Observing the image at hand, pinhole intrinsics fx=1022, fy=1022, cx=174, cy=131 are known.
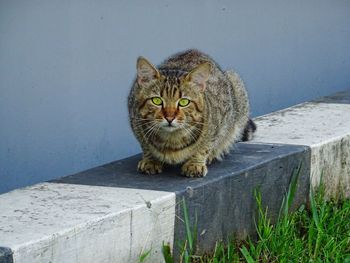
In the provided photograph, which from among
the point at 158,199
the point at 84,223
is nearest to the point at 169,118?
the point at 158,199

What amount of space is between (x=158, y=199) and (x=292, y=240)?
0.81m

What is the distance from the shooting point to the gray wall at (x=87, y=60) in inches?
202

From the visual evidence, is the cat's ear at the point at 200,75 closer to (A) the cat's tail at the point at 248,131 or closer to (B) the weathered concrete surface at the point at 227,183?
(B) the weathered concrete surface at the point at 227,183

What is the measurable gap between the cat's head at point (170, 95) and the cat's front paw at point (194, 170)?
0.58ft

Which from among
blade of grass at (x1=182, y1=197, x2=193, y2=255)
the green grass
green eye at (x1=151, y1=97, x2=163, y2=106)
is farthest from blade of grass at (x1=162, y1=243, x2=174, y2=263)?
green eye at (x1=151, y1=97, x2=163, y2=106)

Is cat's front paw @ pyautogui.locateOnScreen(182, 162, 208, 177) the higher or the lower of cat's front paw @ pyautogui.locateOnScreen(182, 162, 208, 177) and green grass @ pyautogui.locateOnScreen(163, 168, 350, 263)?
the higher

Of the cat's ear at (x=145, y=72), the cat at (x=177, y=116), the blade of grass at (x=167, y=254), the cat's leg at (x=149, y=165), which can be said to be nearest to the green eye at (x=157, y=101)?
the cat at (x=177, y=116)

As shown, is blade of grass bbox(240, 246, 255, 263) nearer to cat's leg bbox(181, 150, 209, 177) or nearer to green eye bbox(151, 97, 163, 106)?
cat's leg bbox(181, 150, 209, 177)

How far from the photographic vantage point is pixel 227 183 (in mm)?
4508

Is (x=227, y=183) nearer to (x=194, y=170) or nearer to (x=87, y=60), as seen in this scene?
(x=194, y=170)

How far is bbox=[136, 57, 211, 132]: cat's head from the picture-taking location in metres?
4.45

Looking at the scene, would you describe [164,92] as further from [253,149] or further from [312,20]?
[312,20]

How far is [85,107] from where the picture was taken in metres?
5.40

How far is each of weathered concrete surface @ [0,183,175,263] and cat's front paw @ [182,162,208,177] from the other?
1.26 ft
